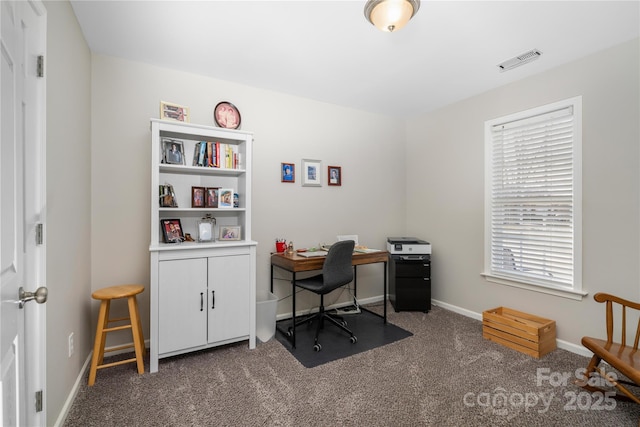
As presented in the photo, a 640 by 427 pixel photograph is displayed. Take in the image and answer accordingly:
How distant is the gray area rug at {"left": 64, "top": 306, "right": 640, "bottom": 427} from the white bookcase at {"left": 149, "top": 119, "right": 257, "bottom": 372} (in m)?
0.23

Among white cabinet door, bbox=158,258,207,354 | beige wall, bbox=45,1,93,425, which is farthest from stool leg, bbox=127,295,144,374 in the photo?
beige wall, bbox=45,1,93,425

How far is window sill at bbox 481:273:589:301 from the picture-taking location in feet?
8.56

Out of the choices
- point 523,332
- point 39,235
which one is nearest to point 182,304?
point 39,235

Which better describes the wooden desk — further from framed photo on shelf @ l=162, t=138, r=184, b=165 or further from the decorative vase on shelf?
framed photo on shelf @ l=162, t=138, r=184, b=165

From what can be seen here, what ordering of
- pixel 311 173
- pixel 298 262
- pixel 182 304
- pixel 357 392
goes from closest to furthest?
pixel 357 392 < pixel 182 304 < pixel 298 262 < pixel 311 173

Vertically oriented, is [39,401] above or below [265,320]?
above

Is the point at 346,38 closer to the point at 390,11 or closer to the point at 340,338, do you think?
the point at 390,11

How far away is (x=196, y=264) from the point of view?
2.45 m

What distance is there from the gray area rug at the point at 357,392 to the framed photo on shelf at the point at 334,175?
195 centimetres

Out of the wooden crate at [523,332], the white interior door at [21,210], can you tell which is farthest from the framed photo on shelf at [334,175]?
the white interior door at [21,210]

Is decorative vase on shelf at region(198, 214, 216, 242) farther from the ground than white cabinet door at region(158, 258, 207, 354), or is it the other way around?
decorative vase on shelf at region(198, 214, 216, 242)

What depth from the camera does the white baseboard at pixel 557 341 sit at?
2.56m

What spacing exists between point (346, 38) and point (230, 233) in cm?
192

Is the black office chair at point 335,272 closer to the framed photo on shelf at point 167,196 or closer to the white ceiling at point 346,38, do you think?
the framed photo on shelf at point 167,196
